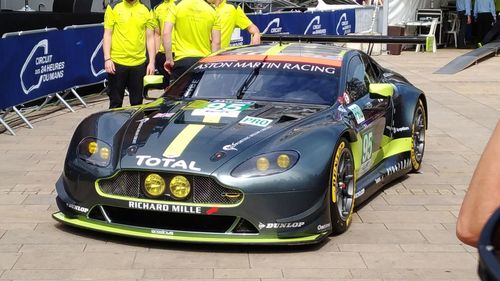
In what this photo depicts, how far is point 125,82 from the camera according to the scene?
355 inches

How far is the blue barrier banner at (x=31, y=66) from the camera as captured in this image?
32.5 ft

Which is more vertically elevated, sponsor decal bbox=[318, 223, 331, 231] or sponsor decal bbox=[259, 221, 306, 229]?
sponsor decal bbox=[259, 221, 306, 229]

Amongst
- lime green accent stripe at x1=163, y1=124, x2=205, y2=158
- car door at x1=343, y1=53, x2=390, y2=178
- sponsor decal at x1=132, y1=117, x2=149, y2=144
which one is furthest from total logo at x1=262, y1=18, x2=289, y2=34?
lime green accent stripe at x1=163, y1=124, x2=205, y2=158

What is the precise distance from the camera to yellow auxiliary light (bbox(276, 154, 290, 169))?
512cm

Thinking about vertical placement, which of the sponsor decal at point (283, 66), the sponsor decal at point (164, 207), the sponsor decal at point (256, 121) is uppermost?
the sponsor decal at point (283, 66)

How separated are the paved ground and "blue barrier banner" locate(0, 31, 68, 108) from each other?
1856 mm

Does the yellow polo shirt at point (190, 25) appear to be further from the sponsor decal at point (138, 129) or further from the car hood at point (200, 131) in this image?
the sponsor decal at point (138, 129)

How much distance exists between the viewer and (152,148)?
529 cm

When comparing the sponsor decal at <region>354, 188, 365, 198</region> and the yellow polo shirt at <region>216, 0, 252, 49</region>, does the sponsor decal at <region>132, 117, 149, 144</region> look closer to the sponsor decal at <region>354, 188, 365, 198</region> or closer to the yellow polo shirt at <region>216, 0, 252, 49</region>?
the sponsor decal at <region>354, 188, 365, 198</region>

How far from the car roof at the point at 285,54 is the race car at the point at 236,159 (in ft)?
0.11

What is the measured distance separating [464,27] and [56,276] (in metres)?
22.4

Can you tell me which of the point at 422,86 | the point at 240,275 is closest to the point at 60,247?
the point at 240,275

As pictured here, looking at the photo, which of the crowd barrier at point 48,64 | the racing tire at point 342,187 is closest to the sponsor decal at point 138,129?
the racing tire at point 342,187

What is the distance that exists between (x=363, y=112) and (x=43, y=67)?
18.9 ft
